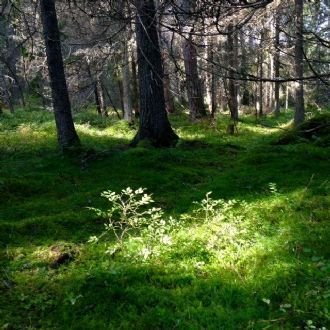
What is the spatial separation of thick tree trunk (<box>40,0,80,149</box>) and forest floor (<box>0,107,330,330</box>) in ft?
8.35

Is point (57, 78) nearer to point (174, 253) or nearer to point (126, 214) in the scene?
point (126, 214)

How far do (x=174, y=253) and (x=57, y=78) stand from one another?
7.27 metres

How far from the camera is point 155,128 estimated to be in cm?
1098

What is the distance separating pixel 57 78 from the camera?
1039 centimetres

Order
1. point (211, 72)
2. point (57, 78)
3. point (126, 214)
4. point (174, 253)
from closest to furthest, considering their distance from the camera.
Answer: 1. point (211, 72)
2. point (174, 253)
3. point (126, 214)
4. point (57, 78)

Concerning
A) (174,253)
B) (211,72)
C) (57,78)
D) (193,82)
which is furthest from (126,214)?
(57,78)

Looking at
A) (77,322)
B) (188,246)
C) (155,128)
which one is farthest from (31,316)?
(155,128)

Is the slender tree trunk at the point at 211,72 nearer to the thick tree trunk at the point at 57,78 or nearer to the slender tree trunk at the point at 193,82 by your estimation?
the slender tree trunk at the point at 193,82

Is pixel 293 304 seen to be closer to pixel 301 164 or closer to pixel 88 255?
pixel 88 255

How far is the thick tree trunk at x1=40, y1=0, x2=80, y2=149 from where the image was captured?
33.1 feet

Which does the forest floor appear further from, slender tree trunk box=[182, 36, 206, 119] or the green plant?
slender tree trunk box=[182, 36, 206, 119]

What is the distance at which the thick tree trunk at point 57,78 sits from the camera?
1009 cm

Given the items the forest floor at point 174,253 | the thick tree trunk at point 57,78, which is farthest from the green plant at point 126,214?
the thick tree trunk at point 57,78

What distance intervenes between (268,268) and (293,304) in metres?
0.60
